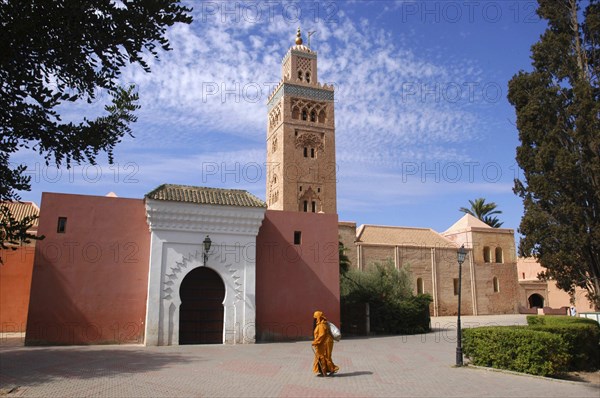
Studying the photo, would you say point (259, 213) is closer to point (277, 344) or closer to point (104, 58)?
point (277, 344)

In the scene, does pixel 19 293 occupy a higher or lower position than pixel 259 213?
lower

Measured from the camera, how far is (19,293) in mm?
18844

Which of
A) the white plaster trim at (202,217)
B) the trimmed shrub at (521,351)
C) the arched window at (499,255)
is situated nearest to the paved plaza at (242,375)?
the trimmed shrub at (521,351)

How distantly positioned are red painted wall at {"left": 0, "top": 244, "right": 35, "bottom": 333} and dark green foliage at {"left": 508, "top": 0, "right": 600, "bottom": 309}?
1948cm

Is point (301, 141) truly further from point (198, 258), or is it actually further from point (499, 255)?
point (198, 258)

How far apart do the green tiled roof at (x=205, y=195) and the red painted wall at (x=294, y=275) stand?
3.63ft

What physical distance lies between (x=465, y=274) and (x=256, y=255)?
27443mm

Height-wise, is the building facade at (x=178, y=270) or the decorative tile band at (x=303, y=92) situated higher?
the decorative tile band at (x=303, y=92)

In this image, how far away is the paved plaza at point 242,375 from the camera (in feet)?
27.7

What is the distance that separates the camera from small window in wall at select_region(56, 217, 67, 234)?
15172 mm

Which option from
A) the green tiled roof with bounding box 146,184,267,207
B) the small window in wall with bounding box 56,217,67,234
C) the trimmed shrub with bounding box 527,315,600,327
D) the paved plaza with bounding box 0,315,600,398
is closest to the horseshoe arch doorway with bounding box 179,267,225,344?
the paved plaza with bounding box 0,315,600,398

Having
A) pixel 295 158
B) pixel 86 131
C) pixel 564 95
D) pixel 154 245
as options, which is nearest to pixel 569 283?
pixel 564 95

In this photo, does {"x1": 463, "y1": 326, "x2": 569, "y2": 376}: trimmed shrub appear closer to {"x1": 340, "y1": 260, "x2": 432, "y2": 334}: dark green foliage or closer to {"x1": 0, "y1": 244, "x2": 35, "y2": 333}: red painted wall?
{"x1": 340, "y1": 260, "x2": 432, "y2": 334}: dark green foliage

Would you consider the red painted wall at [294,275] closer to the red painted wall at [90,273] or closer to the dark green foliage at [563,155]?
the red painted wall at [90,273]
